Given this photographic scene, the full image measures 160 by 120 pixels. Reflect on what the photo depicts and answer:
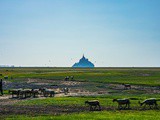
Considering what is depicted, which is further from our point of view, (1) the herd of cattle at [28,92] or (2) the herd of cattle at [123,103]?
(1) the herd of cattle at [28,92]

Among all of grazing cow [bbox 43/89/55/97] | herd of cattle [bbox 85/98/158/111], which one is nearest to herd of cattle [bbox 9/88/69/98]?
grazing cow [bbox 43/89/55/97]

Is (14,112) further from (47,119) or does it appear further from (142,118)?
(142,118)

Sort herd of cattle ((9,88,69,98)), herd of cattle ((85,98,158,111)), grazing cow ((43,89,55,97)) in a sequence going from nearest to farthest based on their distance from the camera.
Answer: herd of cattle ((85,98,158,111)), herd of cattle ((9,88,69,98)), grazing cow ((43,89,55,97))

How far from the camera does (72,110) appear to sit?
106ft

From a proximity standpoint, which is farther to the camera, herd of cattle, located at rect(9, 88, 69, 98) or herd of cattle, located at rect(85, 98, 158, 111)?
herd of cattle, located at rect(9, 88, 69, 98)

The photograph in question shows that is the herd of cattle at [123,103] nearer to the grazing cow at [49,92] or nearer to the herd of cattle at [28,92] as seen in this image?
the grazing cow at [49,92]

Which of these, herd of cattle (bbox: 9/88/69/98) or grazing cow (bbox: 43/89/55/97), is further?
grazing cow (bbox: 43/89/55/97)

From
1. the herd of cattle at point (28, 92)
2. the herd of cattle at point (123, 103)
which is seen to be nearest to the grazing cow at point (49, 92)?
the herd of cattle at point (28, 92)

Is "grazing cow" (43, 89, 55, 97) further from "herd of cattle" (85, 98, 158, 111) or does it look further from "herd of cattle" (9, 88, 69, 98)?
"herd of cattle" (85, 98, 158, 111)

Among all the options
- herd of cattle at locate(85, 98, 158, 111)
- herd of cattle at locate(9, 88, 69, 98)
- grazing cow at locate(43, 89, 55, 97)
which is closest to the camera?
herd of cattle at locate(85, 98, 158, 111)

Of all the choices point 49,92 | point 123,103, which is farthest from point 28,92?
point 123,103

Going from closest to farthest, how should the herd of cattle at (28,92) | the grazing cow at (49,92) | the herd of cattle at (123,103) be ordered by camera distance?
1. the herd of cattle at (123,103)
2. the herd of cattle at (28,92)
3. the grazing cow at (49,92)

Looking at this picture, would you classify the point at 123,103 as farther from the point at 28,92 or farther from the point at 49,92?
the point at 28,92

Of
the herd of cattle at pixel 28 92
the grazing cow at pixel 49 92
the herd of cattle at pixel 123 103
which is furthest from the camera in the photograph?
the grazing cow at pixel 49 92
